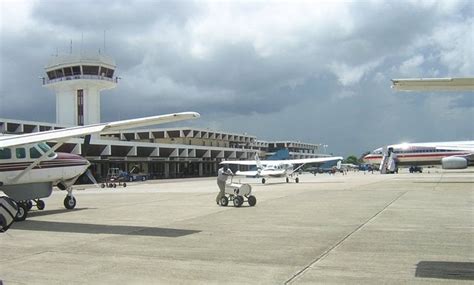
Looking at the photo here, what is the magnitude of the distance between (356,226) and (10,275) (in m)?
8.48

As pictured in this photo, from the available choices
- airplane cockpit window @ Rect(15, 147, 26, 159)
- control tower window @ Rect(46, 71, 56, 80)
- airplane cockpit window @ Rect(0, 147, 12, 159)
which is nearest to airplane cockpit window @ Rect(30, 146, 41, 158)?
airplane cockpit window @ Rect(15, 147, 26, 159)

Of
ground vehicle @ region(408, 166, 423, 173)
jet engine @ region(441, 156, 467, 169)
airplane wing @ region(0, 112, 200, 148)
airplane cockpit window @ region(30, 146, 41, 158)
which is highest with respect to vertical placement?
airplane wing @ region(0, 112, 200, 148)

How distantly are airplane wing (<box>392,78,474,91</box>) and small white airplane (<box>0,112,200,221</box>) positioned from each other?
6394 mm

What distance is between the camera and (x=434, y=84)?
780 centimetres

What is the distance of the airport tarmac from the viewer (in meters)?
7.32

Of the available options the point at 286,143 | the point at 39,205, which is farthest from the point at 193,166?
the point at 39,205

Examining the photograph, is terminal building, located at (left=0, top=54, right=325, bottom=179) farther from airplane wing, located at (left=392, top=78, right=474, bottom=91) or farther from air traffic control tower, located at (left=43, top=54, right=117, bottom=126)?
airplane wing, located at (left=392, top=78, right=474, bottom=91)

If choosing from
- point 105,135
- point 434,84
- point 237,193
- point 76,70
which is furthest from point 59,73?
point 434,84

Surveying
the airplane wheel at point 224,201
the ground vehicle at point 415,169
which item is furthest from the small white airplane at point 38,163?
the ground vehicle at point 415,169

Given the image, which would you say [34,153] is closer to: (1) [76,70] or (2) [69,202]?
(2) [69,202]

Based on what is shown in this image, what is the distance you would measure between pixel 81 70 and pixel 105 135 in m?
14.3

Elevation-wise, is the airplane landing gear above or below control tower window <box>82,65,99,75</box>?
below

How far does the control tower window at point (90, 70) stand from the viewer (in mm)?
92000

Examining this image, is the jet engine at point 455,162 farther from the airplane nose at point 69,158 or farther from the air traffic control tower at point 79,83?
the air traffic control tower at point 79,83
